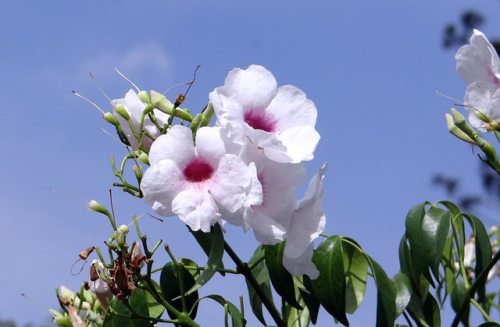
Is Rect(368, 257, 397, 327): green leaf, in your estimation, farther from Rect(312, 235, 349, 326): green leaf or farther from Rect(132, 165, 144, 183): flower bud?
Rect(132, 165, 144, 183): flower bud

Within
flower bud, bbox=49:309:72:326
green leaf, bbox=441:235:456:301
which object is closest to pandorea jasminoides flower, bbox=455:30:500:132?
green leaf, bbox=441:235:456:301

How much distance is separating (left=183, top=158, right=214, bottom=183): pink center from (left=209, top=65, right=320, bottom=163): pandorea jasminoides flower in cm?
8

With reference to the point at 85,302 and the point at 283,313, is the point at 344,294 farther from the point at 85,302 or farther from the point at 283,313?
the point at 85,302

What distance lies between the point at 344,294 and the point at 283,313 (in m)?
0.23

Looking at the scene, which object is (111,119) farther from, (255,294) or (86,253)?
(255,294)

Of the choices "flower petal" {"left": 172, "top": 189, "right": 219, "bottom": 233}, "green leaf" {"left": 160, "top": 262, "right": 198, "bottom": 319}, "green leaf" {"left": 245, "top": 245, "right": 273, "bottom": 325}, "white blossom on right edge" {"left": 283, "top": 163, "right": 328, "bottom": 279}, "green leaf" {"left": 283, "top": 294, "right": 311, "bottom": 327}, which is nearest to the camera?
"flower petal" {"left": 172, "top": 189, "right": 219, "bottom": 233}

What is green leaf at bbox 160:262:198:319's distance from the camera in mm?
1846

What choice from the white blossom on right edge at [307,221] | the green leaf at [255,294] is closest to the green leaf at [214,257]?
the white blossom on right edge at [307,221]

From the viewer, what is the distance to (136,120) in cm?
176

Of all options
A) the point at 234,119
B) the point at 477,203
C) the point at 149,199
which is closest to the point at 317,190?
the point at 234,119

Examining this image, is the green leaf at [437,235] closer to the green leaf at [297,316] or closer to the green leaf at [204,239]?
the green leaf at [297,316]

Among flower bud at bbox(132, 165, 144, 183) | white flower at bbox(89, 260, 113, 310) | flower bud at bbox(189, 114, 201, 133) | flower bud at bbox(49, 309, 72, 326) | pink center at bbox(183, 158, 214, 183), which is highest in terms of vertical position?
flower bud at bbox(189, 114, 201, 133)

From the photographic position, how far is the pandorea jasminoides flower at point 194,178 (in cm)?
153

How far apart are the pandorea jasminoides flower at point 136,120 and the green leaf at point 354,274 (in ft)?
1.67
